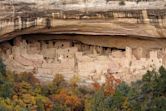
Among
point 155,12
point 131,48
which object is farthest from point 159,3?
point 131,48

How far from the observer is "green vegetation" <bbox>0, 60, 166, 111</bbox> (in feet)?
65.1

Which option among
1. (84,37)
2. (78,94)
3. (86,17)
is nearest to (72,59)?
(84,37)

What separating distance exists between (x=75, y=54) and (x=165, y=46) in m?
2.01

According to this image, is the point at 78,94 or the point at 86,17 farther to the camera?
the point at 78,94

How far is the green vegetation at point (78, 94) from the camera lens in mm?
19828

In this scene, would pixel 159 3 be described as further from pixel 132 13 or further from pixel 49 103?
pixel 49 103

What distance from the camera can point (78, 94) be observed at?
70.9 ft

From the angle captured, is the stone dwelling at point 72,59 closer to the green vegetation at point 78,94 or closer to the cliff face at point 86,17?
the green vegetation at point 78,94

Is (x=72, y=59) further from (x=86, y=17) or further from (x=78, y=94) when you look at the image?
(x=86, y=17)

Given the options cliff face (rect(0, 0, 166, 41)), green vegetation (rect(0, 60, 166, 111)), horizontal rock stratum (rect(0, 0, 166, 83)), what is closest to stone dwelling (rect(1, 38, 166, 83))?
horizontal rock stratum (rect(0, 0, 166, 83))

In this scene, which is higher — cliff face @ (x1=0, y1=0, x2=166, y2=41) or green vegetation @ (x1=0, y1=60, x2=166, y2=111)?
cliff face @ (x1=0, y1=0, x2=166, y2=41)

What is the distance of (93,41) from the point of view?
22500 mm

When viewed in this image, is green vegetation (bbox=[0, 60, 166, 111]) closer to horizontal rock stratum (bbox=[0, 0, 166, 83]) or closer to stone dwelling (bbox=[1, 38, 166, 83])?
stone dwelling (bbox=[1, 38, 166, 83])

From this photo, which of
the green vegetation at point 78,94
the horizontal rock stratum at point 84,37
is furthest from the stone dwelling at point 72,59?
the green vegetation at point 78,94
